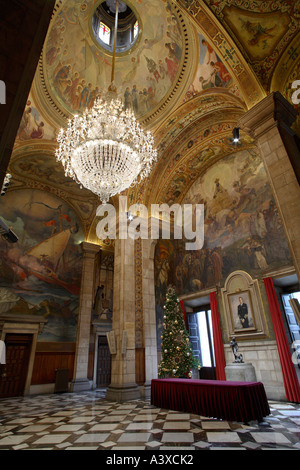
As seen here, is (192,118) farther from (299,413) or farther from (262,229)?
(299,413)

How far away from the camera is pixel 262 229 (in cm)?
817

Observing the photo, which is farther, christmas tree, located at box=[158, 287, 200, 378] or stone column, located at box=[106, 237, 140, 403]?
christmas tree, located at box=[158, 287, 200, 378]

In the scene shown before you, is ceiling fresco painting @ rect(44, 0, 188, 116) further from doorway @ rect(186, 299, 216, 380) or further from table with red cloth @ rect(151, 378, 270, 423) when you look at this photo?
table with red cloth @ rect(151, 378, 270, 423)

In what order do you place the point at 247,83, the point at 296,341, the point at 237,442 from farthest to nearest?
the point at 296,341
the point at 247,83
the point at 237,442

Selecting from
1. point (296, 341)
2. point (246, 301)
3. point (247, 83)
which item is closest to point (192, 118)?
point (247, 83)

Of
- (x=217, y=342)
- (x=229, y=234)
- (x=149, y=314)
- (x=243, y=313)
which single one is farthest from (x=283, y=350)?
(x=149, y=314)

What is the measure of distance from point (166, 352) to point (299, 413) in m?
3.99

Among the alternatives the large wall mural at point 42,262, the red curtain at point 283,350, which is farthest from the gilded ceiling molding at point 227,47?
the large wall mural at point 42,262

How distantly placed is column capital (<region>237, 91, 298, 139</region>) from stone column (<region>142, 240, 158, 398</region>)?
6.09 metres

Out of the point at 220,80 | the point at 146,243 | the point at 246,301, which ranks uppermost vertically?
the point at 220,80

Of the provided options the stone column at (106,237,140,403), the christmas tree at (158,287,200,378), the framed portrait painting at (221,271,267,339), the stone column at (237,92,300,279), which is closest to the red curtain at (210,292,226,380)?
the framed portrait painting at (221,271,267,339)

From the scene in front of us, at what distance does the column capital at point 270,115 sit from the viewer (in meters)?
5.23

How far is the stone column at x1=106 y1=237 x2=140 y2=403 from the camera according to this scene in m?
7.94

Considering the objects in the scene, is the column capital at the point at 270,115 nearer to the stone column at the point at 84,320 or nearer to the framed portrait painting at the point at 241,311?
the framed portrait painting at the point at 241,311
